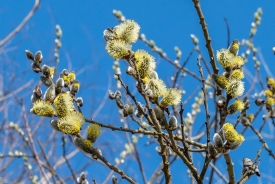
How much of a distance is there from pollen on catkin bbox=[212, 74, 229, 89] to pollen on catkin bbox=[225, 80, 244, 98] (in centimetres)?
4

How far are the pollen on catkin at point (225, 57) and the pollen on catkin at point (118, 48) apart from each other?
1.07ft

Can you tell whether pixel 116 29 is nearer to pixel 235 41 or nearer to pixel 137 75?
pixel 137 75

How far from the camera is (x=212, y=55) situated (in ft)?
4.79

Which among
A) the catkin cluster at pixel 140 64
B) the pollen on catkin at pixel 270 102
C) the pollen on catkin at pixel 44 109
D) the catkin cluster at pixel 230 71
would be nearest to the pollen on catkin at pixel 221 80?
the catkin cluster at pixel 230 71

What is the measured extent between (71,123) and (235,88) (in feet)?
1.61

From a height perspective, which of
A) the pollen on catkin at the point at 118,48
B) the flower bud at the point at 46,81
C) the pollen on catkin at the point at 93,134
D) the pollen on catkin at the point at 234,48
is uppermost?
the pollen on catkin at the point at 234,48

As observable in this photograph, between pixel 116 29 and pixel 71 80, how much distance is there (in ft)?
0.97

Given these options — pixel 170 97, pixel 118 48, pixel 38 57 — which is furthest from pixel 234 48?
pixel 38 57

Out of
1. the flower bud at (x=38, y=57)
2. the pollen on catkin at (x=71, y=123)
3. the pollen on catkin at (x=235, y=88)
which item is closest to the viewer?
the pollen on catkin at (x=71, y=123)

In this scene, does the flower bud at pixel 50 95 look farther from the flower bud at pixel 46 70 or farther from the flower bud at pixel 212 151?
the flower bud at pixel 212 151

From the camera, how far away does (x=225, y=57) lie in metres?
1.38

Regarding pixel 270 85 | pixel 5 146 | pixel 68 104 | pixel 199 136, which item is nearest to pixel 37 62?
pixel 68 104

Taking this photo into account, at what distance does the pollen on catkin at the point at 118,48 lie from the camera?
1.20 m

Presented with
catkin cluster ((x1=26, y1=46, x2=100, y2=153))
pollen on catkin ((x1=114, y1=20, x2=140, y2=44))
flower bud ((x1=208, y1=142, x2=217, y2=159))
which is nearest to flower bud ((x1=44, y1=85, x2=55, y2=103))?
catkin cluster ((x1=26, y1=46, x2=100, y2=153))
